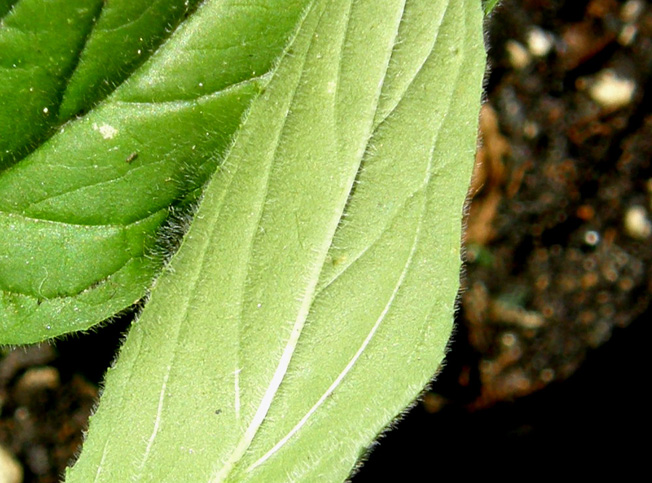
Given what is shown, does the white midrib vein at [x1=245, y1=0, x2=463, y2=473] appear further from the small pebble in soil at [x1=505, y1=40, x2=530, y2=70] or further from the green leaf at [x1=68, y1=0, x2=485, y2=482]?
the small pebble in soil at [x1=505, y1=40, x2=530, y2=70]

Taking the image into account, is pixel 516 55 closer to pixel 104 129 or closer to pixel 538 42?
pixel 538 42

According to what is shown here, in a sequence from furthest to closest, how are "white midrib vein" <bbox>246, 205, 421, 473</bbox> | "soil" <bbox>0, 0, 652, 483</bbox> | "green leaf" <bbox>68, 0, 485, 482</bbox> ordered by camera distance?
1. "soil" <bbox>0, 0, 652, 483</bbox>
2. "white midrib vein" <bbox>246, 205, 421, 473</bbox>
3. "green leaf" <bbox>68, 0, 485, 482</bbox>

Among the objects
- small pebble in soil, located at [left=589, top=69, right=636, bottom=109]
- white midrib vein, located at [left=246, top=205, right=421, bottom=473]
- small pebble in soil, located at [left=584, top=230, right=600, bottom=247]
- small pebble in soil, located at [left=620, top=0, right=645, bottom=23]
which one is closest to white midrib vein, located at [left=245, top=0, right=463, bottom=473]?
white midrib vein, located at [left=246, top=205, right=421, bottom=473]

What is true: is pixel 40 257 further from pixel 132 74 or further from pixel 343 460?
pixel 343 460

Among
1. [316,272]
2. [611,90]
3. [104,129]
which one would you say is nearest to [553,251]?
[611,90]

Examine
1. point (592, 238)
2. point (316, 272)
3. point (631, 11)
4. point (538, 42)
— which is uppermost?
point (316, 272)

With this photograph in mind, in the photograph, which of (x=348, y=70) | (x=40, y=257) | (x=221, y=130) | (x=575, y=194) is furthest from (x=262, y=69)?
(x=575, y=194)

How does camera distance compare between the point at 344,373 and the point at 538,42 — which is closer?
the point at 344,373
